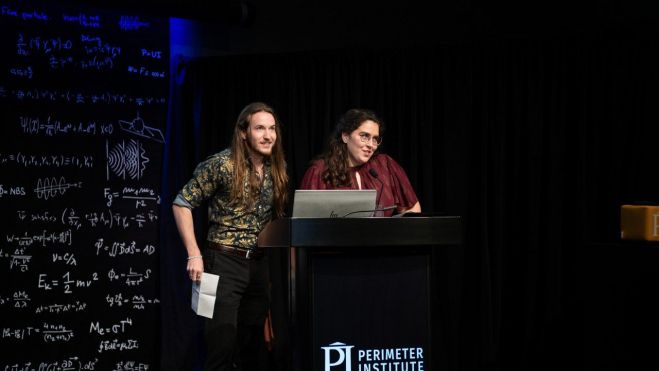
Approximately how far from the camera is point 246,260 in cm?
325

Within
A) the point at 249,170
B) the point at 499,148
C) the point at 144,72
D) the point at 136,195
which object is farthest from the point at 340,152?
the point at 144,72

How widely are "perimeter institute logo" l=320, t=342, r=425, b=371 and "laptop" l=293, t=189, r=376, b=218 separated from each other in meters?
0.51

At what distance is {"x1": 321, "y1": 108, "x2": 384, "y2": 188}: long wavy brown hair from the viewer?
3.46 m

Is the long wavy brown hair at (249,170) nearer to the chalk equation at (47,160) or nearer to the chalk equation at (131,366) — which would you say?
the chalk equation at (47,160)

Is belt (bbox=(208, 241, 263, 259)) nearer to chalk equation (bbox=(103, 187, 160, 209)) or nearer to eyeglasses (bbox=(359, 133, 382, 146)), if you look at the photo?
eyeglasses (bbox=(359, 133, 382, 146))

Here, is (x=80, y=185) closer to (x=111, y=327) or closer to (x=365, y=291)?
(x=111, y=327)

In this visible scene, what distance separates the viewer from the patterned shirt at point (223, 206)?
3.23m

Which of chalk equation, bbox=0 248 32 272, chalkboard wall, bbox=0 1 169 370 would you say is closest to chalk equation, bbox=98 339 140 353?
chalkboard wall, bbox=0 1 169 370

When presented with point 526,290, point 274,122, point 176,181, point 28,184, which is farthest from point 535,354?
point 28,184

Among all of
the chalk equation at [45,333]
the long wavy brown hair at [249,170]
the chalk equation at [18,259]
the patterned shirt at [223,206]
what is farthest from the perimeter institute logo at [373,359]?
the chalk equation at [18,259]

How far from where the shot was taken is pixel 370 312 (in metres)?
2.62

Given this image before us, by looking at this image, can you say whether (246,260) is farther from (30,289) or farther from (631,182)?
(631,182)

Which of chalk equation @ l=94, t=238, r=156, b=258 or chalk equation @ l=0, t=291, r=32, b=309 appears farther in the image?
chalk equation @ l=94, t=238, r=156, b=258

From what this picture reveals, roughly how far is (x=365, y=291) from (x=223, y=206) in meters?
0.97
